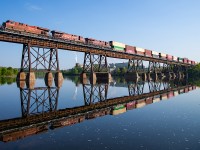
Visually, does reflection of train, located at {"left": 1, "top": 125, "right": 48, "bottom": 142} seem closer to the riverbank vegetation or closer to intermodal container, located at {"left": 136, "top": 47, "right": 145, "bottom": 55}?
intermodal container, located at {"left": 136, "top": 47, "right": 145, "bottom": 55}

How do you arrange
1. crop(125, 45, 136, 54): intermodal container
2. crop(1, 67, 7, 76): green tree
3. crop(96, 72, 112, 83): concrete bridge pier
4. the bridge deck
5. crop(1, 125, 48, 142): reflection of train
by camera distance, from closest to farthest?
1. crop(1, 125, 48, 142): reflection of train
2. the bridge deck
3. crop(96, 72, 112, 83): concrete bridge pier
4. crop(125, 45, 136, 54): intermodal container
5. crop(1, 67, 7, 76): green tree

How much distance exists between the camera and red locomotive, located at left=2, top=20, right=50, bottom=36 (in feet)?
128

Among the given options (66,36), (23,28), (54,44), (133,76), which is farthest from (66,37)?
(133,76)

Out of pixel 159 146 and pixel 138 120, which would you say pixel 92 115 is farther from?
pixel 159 146

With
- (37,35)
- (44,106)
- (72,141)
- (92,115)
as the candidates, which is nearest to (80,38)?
(37,35)

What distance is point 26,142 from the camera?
10359 millimetres

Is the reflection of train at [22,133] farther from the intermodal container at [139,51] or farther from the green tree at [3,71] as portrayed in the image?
the green tree at [3,71]

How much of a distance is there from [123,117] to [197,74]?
121m

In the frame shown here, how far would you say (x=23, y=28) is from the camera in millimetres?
42062

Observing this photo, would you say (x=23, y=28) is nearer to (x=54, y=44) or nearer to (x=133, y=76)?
(x=54, y=44)

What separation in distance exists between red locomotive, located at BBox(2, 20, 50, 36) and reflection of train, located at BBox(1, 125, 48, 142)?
3095 cm

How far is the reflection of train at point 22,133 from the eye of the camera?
10919mm

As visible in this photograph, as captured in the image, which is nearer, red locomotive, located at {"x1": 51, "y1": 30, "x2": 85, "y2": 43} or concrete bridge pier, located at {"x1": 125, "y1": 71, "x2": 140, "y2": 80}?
red locomotive, located at {"x1": 51, "y1": 30, "x2": 85, "y2": 43}

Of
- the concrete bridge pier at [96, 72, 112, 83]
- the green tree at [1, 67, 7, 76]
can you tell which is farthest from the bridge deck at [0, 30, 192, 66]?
the green tree at [1, 67, 7, 76]
